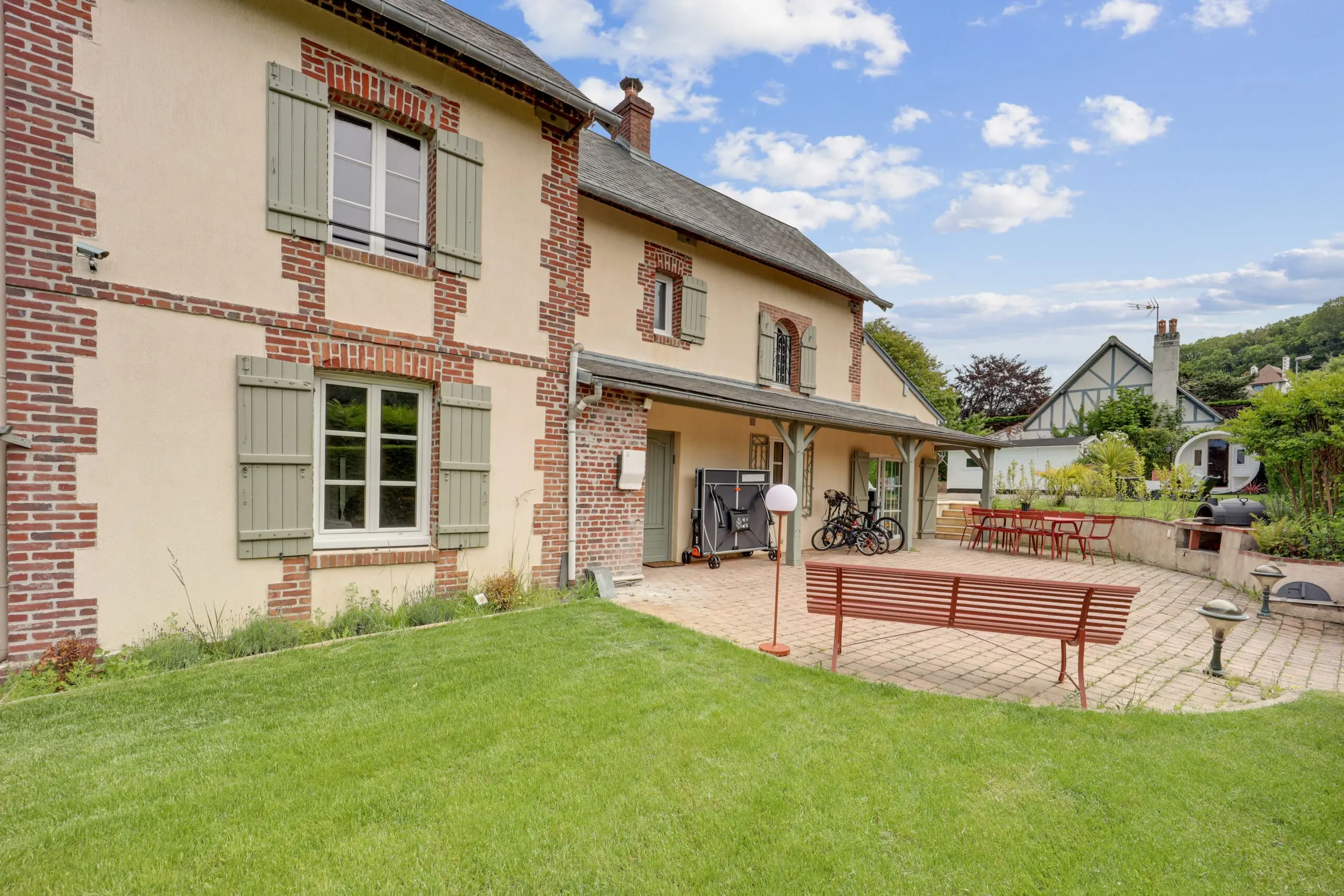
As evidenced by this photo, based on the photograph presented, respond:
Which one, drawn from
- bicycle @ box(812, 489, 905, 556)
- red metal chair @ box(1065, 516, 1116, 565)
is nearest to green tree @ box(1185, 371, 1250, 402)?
red metal chair @ box(1065, 516, 1116, 565)

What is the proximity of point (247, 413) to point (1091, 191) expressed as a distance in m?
16.9

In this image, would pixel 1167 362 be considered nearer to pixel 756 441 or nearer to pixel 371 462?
pixel 756 441

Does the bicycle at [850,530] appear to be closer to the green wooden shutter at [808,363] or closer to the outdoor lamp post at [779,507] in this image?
the green wooden shutter at [808,363]

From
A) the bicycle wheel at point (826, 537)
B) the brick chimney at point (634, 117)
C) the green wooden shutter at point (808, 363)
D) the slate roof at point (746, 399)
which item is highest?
the brick chimney at point (634, 117)

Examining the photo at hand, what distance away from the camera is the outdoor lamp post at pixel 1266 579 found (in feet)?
23.1

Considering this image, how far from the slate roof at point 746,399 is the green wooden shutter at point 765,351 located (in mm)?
238

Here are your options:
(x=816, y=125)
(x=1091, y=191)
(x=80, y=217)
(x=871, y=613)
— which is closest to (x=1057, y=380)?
(x=1091, y=191)

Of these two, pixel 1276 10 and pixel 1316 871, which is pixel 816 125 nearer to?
pixel 1276 10

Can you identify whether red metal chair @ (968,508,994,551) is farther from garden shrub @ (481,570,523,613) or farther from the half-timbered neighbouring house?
the half-timbered neighbouring house

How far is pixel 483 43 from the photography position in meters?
6.56

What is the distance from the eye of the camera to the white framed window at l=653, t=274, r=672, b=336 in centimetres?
1029

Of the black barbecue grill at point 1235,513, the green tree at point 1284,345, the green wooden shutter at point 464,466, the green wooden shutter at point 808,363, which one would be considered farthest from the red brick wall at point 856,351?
the green tree at point 1284,345

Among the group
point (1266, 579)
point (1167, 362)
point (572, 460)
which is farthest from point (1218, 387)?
point (572, 460)

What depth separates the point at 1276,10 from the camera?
8.07 m
